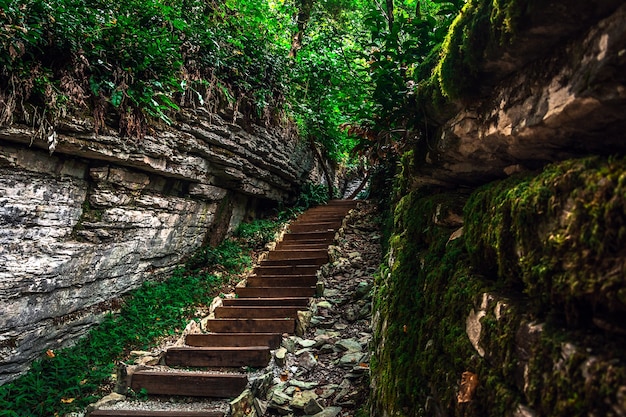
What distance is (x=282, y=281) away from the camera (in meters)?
7.57

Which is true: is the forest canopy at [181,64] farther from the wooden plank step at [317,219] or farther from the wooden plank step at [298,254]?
the wooden plank step at [298,254]

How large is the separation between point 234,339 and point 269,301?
1198 mm

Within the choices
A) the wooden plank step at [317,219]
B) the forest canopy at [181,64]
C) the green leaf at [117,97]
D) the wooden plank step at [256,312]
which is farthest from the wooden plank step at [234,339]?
the wooden plank step at [317,219]

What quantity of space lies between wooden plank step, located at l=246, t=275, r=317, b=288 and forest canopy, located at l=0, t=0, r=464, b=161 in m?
3.20

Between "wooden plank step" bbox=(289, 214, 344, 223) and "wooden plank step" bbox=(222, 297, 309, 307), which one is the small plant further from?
"wooden plank step" bbox=(222, 297, 309, 307)

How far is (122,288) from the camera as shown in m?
6.67

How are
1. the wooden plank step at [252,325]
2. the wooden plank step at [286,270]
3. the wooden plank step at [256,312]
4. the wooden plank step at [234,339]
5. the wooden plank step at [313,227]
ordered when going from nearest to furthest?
the wooden plank step at [234,339], the wooden plank step at [252,325], the wooden plank step at [256,312], the wooden plank step at [286,270], the wooden plank step at [313,227]

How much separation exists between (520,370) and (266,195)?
32.9 feet

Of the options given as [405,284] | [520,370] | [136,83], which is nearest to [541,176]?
[520,370]

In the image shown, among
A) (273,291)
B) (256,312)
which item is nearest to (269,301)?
(256,312)

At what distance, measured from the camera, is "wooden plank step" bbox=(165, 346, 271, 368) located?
501 cm

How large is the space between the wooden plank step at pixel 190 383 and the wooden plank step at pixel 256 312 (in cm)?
184

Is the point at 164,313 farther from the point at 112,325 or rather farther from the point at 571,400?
the point at 571,400

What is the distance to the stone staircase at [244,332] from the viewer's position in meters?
4.49
